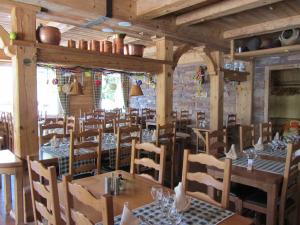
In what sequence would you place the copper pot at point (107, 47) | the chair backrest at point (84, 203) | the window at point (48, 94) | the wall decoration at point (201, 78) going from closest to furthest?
1. the chair backrest at point (84, 203)
2. the copper pot at point (107, 47)
3. the wall decoration at point (201, 78)
4. the window at point (48, 94)

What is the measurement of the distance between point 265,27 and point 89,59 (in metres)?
2.96

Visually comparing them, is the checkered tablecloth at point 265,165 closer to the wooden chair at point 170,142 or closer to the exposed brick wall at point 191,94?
the wooden chair at point 170,142

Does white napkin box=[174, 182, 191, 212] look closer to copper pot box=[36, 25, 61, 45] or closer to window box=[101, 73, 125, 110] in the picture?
copper pot box=[36, 25, 61, 45]

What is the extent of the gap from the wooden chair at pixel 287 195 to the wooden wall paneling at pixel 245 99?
14.2 feet

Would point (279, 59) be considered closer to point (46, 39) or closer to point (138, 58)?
point (138, 58)

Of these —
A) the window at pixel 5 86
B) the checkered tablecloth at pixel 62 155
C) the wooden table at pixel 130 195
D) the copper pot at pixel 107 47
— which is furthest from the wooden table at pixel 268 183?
the window at pixel 5 86

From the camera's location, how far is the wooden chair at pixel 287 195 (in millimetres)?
2320

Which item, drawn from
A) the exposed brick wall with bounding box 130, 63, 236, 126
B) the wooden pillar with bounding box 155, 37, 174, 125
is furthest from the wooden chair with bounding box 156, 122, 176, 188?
the exposed brick wall with bounding box 130, 63, 236, 126

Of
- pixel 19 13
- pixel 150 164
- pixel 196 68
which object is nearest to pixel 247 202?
pixel 150 164

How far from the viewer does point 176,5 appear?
3.13m

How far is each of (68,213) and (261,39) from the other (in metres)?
4.85

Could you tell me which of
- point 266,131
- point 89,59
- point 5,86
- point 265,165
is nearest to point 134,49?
point 89,59

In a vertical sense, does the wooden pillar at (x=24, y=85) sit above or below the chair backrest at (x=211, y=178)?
above

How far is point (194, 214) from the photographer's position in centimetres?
157
